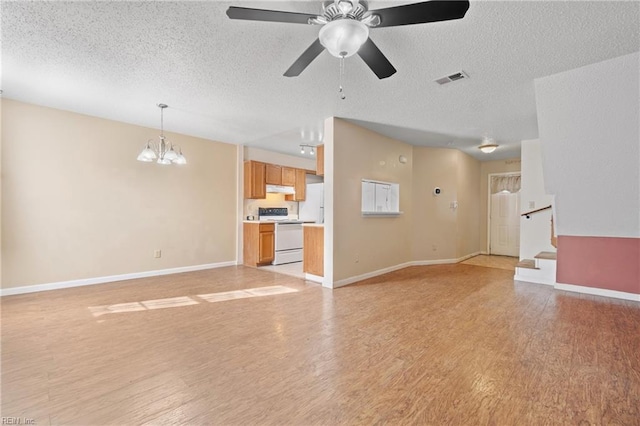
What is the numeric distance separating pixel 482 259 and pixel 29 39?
8119 mm

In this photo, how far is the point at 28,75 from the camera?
3043 mm

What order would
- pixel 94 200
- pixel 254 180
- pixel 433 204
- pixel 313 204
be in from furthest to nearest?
pixel 313 204 < pixel 433 204 < pixel 254 180 < pixel 94 200

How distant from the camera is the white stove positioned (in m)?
6.20

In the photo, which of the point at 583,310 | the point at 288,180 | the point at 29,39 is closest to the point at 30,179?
the point at 29,39

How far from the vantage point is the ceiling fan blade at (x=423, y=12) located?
1.50m

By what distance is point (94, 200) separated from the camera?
443 cm

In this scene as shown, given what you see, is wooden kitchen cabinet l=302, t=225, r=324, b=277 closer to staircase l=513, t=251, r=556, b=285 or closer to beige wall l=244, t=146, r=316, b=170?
beige wall l=244, t=146, r=316, b=170

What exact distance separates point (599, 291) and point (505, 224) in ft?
12.0

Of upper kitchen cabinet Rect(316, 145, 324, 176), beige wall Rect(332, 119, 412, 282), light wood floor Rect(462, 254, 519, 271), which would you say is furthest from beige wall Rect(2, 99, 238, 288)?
light wood floor Rect(462, 254, 519, 271)

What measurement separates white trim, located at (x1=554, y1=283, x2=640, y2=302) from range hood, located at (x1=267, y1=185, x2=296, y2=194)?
5.26 meters

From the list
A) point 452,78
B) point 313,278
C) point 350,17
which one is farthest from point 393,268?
point 350,17

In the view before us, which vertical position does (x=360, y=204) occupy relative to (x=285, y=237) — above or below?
above

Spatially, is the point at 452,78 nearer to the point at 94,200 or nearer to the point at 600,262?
the point at 600,262

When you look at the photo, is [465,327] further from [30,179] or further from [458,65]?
[30,179]
